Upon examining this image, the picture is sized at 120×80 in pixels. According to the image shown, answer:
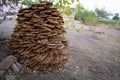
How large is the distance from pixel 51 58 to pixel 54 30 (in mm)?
593

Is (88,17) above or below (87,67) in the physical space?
below

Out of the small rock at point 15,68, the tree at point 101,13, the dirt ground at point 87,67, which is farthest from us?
the tree at point 101,13

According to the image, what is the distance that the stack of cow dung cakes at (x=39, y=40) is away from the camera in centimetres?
489

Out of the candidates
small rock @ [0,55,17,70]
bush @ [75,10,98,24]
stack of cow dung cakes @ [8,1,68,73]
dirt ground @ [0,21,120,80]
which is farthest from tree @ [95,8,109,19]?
small rock @ [0,55,17,70]

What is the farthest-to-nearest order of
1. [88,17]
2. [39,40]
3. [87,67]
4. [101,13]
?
[101,13] < [88,17] < [87,67] < [39,40]

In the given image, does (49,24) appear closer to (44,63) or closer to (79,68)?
(44,63)

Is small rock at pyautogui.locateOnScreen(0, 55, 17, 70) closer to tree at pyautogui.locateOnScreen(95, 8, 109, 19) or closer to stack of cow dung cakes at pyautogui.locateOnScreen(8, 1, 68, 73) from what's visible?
stack of cow dung cakes at pyautogui.locateOnScreen(8, 1, 68, 73)

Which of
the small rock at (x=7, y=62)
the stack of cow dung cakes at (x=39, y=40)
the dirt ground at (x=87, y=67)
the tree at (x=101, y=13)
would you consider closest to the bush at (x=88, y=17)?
the tree at (x=101, y=13)

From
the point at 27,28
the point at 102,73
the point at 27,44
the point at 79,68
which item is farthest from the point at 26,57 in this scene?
the point at 102,73

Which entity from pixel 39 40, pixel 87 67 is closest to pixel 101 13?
pixel 87 67

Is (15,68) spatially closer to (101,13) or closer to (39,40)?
(39,40)

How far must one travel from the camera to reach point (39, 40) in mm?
4891

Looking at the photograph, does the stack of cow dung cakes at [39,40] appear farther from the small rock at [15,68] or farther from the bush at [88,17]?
the bush at [88,17]

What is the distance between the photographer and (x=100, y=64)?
19.7 ft
